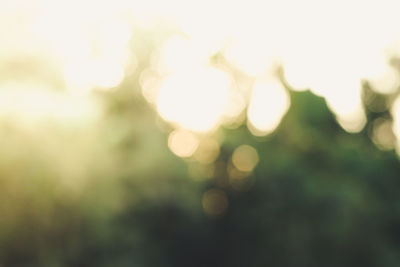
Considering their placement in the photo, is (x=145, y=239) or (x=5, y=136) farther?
(x=145, y=239)

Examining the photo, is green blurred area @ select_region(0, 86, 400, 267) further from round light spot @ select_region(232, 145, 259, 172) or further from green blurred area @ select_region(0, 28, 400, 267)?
round light spot @ select_region(232, 145, 259, 172)

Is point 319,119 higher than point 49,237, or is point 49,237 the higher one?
point 319,119

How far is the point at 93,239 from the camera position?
10516mm

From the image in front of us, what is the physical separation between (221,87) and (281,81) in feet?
6.68

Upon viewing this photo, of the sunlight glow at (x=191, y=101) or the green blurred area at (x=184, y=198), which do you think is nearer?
the green blurred area at (x=184, y=198)

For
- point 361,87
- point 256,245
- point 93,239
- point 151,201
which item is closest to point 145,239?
point 151,201

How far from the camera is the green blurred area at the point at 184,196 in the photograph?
8469mm

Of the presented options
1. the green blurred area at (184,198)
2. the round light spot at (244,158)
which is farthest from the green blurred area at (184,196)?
the round light spot at (244,158)

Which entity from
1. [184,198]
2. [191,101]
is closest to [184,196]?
[184,198]

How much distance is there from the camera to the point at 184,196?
12.9 m

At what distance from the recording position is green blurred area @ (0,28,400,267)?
8469 mm

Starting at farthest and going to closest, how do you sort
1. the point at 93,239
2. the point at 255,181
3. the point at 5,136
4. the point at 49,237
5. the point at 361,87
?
1. the point at 361,87
2. the point at 255,181
3. the point at 93,239
4. the point at 49,237
5. the point at 5,136

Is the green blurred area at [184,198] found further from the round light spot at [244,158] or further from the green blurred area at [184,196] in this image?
the round light spot at [244,158]

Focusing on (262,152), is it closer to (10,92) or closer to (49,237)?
(49,237)
